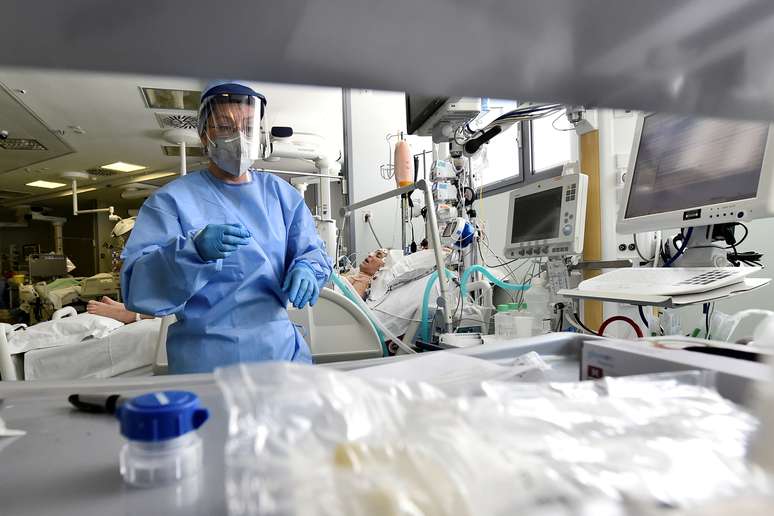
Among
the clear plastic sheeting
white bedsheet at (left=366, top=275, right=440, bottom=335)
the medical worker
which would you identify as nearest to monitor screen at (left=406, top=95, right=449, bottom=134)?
the medical worker

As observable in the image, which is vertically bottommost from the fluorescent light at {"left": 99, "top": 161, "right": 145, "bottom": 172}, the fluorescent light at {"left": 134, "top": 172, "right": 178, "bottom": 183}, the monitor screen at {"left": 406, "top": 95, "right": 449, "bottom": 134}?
the monitor screen at {"left": 406, "top": 95, "right": 449, "bottom": 134}

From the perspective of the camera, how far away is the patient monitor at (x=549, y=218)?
1539 millimetres

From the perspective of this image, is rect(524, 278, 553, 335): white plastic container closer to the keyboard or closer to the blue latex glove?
the keyboard

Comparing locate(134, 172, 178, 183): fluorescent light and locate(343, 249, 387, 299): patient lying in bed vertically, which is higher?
locate(134, 172, 178, 183): fluorescent light

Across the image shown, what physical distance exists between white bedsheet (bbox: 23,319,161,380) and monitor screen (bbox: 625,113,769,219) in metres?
2.35

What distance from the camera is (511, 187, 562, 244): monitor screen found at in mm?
1645

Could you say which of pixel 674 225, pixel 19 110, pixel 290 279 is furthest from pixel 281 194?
pixel 19 110

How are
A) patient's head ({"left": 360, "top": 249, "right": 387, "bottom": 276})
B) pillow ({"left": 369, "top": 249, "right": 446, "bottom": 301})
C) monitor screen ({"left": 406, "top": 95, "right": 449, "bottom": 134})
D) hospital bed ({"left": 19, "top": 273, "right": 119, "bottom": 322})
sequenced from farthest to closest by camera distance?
hospital bed ({"left": 19, "top": 273, "right": 119, "bottom": 322})
patient's head ({"left": 360, "top": 249, "right": 387, "bottom": 276})
pillow ({"left": 369, "top": 249, "right": 446, "bottom": 301})
monitor screen ({"left": 406, "top": 95, "right": 449, "bottom": 134})

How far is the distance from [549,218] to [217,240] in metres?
1.18

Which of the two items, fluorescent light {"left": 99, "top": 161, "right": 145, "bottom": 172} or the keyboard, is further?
fluorescent light {"left": 99, "top": 161, "right": 145, "bottom": 172}

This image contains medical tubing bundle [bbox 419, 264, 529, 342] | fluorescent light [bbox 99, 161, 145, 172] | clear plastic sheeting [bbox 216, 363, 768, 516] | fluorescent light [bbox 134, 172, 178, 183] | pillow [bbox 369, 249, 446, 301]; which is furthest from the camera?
fluorescent light [bbox 134, 172, 178, 183]

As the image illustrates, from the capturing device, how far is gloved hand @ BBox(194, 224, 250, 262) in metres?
1.12

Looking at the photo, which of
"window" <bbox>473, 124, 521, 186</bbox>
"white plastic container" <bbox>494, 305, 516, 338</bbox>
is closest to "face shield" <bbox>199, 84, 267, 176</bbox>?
"white plastic container" <bbox>494, 305, 516, 338</bbox>

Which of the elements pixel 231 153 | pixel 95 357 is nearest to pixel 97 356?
pixel 95 357
